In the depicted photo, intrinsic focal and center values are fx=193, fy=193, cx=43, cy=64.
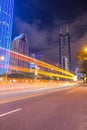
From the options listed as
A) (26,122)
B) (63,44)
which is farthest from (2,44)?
(63,44)

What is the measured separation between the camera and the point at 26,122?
7.08 metres

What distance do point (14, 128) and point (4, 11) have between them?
7286cm

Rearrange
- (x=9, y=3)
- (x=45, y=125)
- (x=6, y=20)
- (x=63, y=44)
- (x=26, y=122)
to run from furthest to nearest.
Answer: (x=63, y=44) < (x=6, y=20) < (x=9, y=3) < (x=26, y=122) < (x=45, y=125)

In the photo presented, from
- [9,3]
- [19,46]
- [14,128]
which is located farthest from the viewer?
[19,46]

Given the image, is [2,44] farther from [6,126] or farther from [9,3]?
[6,126]

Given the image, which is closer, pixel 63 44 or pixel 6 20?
pixel 6 20

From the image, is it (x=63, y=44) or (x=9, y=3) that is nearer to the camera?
(x=9, y=3)

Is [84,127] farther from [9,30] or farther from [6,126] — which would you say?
[9,30]

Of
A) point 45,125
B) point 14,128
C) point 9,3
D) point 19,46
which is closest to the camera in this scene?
point 14,128

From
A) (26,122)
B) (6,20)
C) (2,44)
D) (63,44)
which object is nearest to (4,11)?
(6,20)

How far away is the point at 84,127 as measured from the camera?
6.54 meters

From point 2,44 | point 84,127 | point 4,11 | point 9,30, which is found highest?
point 4,11

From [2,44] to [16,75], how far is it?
45.8ft

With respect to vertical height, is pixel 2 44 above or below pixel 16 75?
above
